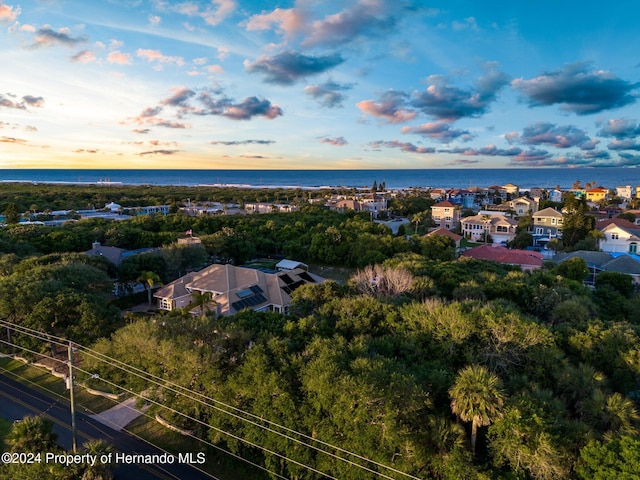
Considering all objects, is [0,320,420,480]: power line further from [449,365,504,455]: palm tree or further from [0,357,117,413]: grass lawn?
[449,365,504,455]: palm tree

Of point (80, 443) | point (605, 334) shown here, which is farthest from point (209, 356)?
point (605, 334)

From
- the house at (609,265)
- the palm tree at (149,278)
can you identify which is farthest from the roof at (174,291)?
the house at (609,265)

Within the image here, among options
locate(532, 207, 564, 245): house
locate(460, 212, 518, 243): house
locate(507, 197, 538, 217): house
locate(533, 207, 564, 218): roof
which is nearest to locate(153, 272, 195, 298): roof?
locate(460, 212, 518, 243): house

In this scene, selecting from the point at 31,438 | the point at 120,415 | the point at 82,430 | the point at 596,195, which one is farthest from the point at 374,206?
the point at 31,438

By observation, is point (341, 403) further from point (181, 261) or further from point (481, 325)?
point (181, 261)

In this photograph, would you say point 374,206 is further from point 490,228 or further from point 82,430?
point 82,430

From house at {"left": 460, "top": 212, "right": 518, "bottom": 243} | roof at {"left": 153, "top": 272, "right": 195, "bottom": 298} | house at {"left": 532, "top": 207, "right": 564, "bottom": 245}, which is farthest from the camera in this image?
house at {"left": 460, "top": 212, "right": 518, "bottom": 243}
